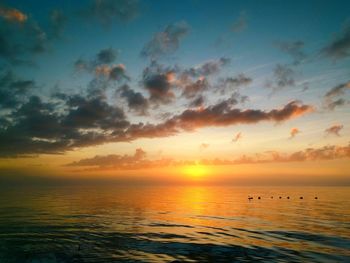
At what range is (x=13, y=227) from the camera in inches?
A: 1682

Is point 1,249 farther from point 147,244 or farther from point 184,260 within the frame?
point 184,260

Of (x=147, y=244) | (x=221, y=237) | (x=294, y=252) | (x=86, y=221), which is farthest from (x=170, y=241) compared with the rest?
(x=86, y=221)

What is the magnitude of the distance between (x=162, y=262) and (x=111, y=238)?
12.5m

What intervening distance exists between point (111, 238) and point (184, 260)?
13.3 metres

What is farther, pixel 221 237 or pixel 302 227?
pixel 302 227

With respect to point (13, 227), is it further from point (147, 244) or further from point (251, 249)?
point (251, 249)

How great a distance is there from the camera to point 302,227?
4669 centimetres

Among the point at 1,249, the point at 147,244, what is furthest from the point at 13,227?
the point at 147,244

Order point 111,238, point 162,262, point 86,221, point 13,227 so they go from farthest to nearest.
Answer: point 86,221 < point 13,227 < point 111,238 < point 162,262

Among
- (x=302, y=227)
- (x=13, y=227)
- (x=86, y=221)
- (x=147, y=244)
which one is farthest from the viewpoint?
(x=86, y=221)

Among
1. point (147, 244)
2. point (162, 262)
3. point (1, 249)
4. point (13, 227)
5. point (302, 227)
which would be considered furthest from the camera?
point (302, 227)

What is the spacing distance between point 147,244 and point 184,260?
7833 millimetres

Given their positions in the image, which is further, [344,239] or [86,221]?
[86,221]

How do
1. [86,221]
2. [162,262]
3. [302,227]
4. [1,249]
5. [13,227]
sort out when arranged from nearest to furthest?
[162,262] → [1,249] → [13,227] → [302,227] → [86,221]
